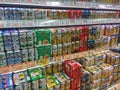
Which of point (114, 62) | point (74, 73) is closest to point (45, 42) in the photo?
point (74, 73)

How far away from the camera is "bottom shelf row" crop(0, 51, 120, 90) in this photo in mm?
896

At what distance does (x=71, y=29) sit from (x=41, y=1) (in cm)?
33

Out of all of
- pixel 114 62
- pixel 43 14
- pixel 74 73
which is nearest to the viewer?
pixel 43 14

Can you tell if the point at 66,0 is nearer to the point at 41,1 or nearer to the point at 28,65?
the point at 41,1

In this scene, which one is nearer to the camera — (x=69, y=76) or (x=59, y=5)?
(x=59, y=5)

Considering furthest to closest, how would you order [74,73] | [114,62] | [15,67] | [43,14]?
[114,62], [74,73], [43,14], [15,67]

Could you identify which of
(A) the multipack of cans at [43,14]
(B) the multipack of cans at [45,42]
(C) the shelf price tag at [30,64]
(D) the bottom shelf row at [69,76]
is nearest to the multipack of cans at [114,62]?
(D) the bottom shelf row at [69,76]

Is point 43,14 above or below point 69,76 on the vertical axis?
above

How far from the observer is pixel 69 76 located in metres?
1.10

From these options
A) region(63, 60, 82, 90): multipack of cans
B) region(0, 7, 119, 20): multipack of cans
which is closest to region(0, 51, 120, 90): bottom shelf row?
region(63, 60, 82, 90): multipack of cans

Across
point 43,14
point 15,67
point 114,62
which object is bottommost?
point 114,62

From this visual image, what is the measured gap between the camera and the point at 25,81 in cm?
88

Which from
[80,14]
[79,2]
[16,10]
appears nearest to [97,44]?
[80,14]

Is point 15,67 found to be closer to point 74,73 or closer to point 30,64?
point 30,64
